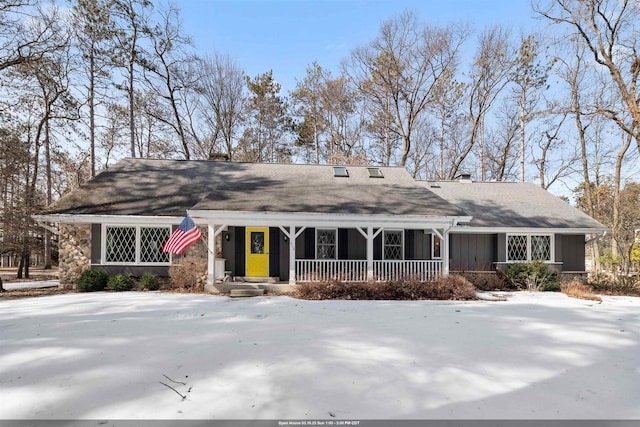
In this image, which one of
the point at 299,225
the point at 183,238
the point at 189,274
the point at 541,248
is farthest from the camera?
the point at 541,248

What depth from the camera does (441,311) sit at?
8070 mm

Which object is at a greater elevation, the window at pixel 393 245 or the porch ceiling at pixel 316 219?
the porch ceiling at pixel 316 219

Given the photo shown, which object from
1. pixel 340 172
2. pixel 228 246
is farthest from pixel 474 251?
pixel 228 246

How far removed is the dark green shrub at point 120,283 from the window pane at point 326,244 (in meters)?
6.29

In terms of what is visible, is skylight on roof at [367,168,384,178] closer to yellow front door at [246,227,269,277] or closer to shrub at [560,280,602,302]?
yellow front door at [246,227,269,277]

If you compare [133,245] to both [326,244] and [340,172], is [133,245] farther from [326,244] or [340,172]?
[340,172]

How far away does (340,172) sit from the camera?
593 inches

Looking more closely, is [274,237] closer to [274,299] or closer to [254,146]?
[274,299]

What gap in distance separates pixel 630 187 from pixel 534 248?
21.2 meters

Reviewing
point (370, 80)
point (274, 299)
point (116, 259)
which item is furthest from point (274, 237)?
point (370, 80)

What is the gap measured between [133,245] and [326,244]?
662 centimetres

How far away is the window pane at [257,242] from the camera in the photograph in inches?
474

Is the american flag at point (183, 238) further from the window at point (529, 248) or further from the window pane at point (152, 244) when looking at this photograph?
the window at point (529, 248)

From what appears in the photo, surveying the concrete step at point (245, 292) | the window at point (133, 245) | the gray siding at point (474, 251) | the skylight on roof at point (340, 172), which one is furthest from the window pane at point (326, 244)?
the window at point (133, 245)
